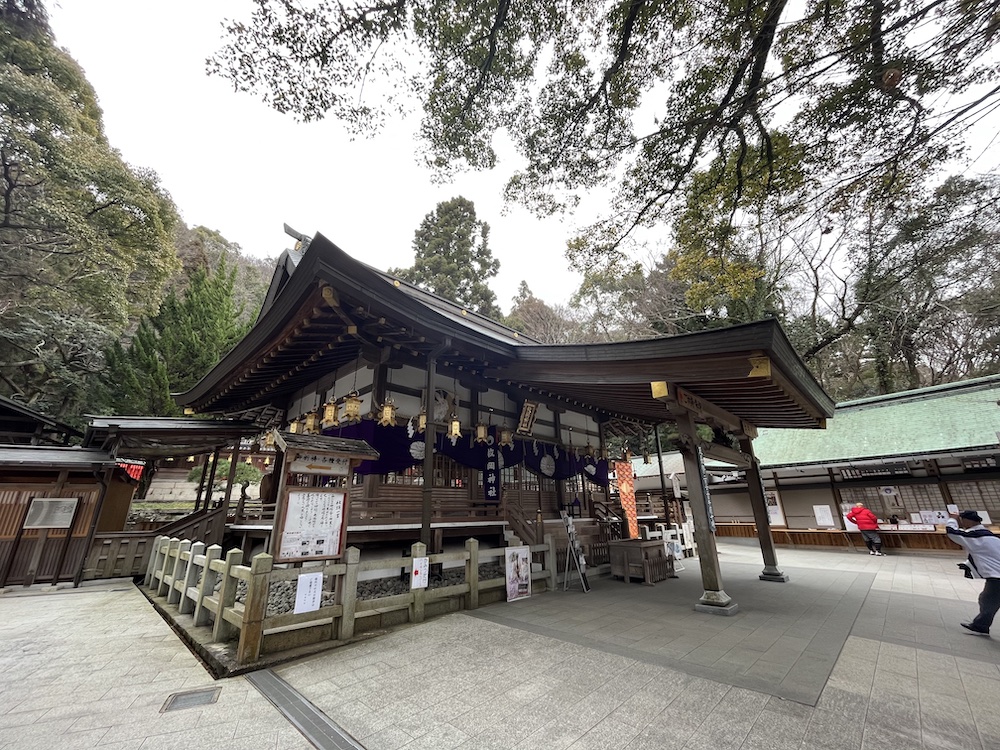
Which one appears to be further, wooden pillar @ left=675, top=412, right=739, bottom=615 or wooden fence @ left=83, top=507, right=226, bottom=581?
wooden fence @ left=83, top=507, right=226, bottom=581

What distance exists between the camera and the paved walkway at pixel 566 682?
2662mm

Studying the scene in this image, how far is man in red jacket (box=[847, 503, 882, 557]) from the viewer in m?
12.5

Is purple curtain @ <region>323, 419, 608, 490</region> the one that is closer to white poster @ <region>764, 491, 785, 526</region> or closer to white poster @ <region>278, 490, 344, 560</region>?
white poster @ <region>278, 490, 344, 560</region>

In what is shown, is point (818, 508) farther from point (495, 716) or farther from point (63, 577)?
point (63, 577)

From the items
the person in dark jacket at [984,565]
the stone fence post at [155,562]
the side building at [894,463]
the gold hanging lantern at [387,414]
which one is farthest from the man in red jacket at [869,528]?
the stone fence post at [155,562]

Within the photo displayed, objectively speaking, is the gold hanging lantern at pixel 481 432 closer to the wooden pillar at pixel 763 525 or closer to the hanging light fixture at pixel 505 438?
the hanging light fixture at pixel 505 438

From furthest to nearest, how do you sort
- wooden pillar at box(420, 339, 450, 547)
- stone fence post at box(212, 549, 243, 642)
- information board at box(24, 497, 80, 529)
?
information board at box(24, 497, 80, 529), wooden pillar at box(420, 339, 450, 547), stone fence post at box(212, 549, 243, 642)

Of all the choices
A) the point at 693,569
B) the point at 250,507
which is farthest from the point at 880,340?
the point at 250,507

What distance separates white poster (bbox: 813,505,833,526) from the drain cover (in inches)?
719

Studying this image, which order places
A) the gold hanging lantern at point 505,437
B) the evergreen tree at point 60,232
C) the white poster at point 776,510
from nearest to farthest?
the gold hanging lantern at point 505,437
the evergreen tree at point 60,232
the white poster at point 776,510

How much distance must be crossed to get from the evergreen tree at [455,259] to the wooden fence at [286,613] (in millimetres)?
21973

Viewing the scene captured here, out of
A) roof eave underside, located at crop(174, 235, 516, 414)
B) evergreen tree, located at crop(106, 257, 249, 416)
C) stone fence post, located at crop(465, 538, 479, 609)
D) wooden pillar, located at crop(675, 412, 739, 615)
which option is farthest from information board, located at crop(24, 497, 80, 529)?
wooden pillar, located at crop(675, 412, 739, 615)

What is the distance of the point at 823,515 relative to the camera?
47.2 feet

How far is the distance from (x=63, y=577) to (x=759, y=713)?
1286 cm
